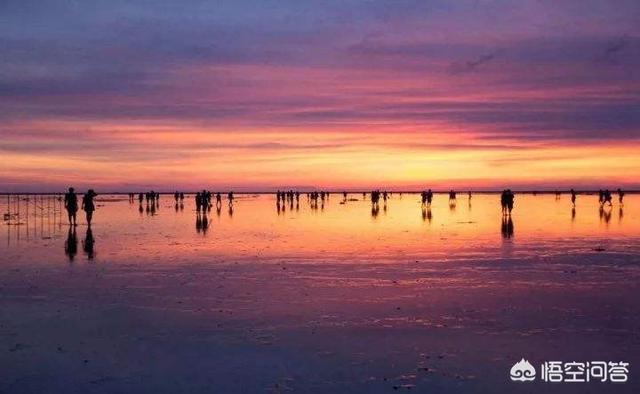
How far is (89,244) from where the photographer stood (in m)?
29.7

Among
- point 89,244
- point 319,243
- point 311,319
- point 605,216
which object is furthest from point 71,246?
point 605,216

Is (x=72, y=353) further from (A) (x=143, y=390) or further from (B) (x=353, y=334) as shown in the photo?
(B) (x=353, y=334)

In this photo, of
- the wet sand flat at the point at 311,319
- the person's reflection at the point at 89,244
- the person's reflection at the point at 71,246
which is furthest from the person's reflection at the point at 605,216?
the person's reflection at the point at 71,246

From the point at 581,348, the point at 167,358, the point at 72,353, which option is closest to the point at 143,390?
the point at 167,358

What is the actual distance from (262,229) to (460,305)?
2617 cm

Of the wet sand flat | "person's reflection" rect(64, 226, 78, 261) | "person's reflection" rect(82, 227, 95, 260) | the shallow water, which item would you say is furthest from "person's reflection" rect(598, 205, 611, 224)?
"person's reflection" rect(64, 226, 78, 261)

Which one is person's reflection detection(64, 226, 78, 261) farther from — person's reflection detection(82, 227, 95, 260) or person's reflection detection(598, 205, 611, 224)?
person's reflection detection(598, 205, 611, 224)

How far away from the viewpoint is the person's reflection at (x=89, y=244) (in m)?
25.2

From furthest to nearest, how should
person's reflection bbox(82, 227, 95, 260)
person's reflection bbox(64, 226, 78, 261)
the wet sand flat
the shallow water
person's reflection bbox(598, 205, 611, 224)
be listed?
1. person's reflection bbox(598, 205, 611, 224)
2. person's reflection bbox(64, 226, 78, 261)
3. person's reflection bbox(82, 227, 95, 260)
4. the shallow water
5. the wet sand flat

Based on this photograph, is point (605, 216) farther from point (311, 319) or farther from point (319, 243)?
point (311, 319)

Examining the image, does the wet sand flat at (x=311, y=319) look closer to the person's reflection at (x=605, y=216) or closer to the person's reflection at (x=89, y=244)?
the person's reflection at (x=89, y=244)

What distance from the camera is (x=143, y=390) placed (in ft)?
28.6

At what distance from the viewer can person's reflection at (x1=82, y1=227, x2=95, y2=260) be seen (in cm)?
2518

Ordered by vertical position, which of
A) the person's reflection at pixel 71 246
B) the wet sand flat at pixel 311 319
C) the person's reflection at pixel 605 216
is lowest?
the wet sand flat at pixel 311 319
